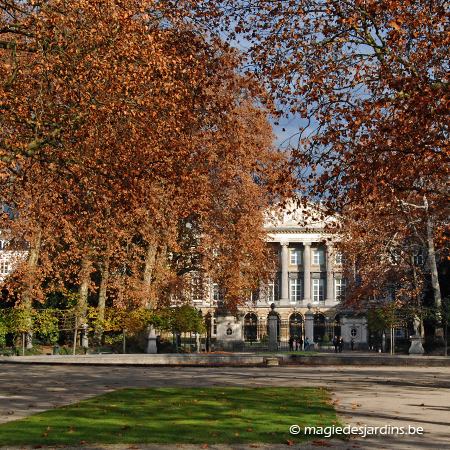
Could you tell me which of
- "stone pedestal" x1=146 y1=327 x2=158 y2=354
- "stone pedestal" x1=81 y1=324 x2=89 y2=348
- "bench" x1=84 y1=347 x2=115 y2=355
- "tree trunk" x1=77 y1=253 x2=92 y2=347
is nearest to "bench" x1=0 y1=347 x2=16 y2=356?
"bench" x1=84 y1=347 x2=115 y2=355

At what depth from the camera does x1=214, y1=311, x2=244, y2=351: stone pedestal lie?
35.6m

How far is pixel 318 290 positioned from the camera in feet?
265

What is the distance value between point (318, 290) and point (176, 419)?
237 ft

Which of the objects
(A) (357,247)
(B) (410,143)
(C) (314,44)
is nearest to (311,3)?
(C) (314,44)

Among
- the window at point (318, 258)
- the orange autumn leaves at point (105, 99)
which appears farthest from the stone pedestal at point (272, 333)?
the window at point (318, 258)

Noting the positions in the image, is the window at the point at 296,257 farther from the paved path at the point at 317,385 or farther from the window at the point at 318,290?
the paved path at the point at 317,385

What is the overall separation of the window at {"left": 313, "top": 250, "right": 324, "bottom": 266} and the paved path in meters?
60.2

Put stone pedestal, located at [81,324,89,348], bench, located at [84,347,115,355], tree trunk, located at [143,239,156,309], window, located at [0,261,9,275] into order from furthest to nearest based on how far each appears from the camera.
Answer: window, located at [0,261,9,275], stone pedestal, located at [81,324,89,348], bench, located at [84,347,115,355], tree trunk, located at [143,239,156,309]

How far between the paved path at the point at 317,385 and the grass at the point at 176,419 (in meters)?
0.44

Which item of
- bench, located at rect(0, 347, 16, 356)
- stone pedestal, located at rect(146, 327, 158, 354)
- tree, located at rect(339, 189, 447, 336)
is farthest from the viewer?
tree, located at rect(339, 189, 447, 336)

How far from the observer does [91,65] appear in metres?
13.9

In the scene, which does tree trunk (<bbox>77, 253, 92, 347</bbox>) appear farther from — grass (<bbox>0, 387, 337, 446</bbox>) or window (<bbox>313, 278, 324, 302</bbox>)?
window (<bbox>313, 278, 324, 302</bbox>)

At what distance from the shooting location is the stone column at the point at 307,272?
79938 millimetres

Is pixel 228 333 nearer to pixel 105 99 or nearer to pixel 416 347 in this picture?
pixel 416 347
